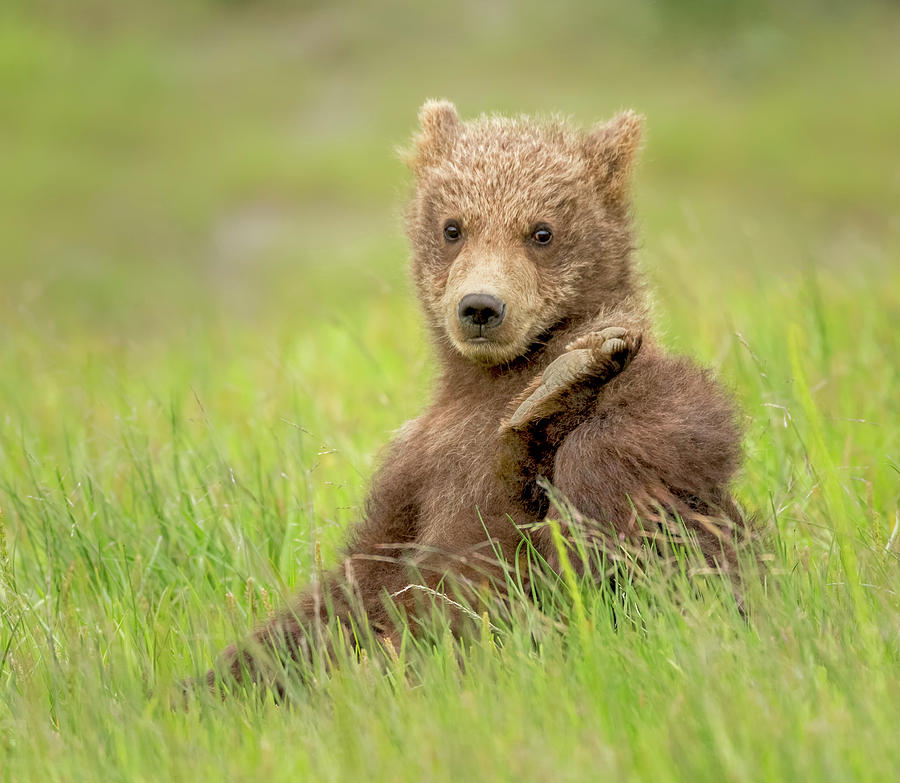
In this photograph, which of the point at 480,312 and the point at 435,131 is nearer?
the point at 480,312

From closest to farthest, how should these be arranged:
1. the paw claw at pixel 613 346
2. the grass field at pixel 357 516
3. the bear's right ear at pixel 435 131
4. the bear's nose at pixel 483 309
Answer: the grass field at pixel 357 516, the paw claw at pixel 613 346, the bear's nose at pixel 483 309, the bear's right ear at pixel 435 131

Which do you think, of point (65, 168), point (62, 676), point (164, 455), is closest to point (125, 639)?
point (62, 676)

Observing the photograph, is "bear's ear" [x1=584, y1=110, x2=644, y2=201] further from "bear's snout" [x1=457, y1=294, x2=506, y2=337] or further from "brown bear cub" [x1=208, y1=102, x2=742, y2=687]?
"bear's snout" [x1=457, y1=294, x2=506, y2=337]

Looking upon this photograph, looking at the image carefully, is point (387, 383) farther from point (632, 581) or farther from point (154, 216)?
point (154, 216)

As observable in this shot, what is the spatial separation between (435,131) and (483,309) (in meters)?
1.05

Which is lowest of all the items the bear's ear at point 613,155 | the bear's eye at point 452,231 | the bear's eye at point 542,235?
the bear's eye at point 542,235

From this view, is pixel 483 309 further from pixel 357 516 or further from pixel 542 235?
pixel 357 516

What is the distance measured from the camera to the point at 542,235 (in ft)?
12.7

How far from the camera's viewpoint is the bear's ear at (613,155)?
4113mm

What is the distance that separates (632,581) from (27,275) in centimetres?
1494

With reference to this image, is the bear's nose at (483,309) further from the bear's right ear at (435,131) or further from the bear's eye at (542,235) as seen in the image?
the bear's right ear at (435,131)

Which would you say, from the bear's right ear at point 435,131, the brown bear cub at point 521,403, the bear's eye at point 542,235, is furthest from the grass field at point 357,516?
the bear's eye at point 542,235

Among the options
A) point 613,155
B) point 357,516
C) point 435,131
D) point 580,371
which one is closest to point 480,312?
point 580,371

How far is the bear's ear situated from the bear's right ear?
468mm
